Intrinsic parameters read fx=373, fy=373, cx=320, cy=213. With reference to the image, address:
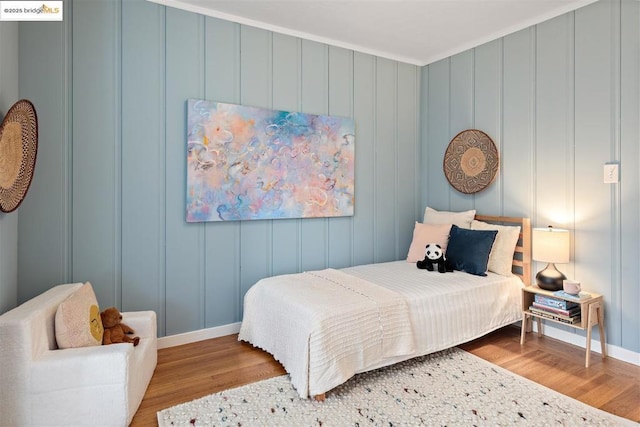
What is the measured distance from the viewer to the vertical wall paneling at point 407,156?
13.9 feet

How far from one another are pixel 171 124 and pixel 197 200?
636 mm

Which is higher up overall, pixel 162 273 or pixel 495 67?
pixel 495 67

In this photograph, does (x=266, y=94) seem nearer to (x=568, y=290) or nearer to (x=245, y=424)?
(x=245, y=424)

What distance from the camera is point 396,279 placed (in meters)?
3.07

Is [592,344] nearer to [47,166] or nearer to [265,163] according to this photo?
[265,163]

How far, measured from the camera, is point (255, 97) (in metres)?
3.32

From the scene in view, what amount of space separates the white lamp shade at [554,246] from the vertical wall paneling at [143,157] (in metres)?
2.99

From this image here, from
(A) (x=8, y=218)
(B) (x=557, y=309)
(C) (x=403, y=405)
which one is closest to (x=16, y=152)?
(A) (x=8, y=218)

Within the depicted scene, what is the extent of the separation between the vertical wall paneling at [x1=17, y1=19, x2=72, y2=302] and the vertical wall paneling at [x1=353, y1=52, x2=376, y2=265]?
252 cm

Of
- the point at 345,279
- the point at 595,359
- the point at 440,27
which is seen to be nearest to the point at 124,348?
the point at 345,279

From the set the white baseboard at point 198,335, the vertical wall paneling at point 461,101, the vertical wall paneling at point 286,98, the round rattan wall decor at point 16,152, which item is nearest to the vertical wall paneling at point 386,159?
the vertical wall paneling at point 461,101

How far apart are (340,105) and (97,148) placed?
2.21 metres

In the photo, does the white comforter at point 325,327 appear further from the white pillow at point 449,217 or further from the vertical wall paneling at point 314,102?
the white pillow at point 449,217

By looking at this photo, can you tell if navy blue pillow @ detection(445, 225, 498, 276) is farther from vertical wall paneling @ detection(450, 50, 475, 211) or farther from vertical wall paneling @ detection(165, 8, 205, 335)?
vertical wall paneling @ detection(165, 8, 205, 335)
